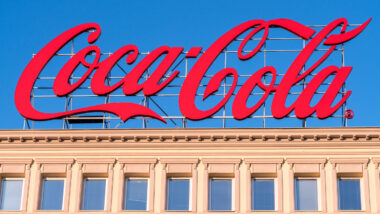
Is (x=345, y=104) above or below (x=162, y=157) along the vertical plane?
above

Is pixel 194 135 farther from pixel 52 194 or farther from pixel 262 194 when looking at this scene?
pixel 52 194

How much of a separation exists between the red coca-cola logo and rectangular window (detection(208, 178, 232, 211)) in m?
4.54

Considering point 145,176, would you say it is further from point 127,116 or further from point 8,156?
point 8,156

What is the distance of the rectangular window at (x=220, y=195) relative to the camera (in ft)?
198

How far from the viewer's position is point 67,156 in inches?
2425

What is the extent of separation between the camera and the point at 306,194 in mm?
60375

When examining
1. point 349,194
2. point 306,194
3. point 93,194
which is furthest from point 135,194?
point 349,194

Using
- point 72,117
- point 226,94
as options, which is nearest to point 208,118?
point 226,94

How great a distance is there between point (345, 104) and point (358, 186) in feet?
19.9

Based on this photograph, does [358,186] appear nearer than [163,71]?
Yes

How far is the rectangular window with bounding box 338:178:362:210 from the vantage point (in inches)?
2351

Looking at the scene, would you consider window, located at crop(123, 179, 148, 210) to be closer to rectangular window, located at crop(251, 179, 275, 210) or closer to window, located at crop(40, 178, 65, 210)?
window, located at crop(40, 178, 65, 210)

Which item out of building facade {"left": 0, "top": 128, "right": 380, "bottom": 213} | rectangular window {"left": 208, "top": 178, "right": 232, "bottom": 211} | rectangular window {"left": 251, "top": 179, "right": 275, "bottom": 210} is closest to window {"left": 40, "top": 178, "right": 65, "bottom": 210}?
building facade {"left": 0, "top": 128, "right": 380, "bottom": 213}

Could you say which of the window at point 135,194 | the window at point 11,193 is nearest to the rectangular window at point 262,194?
the window at point 135,194
